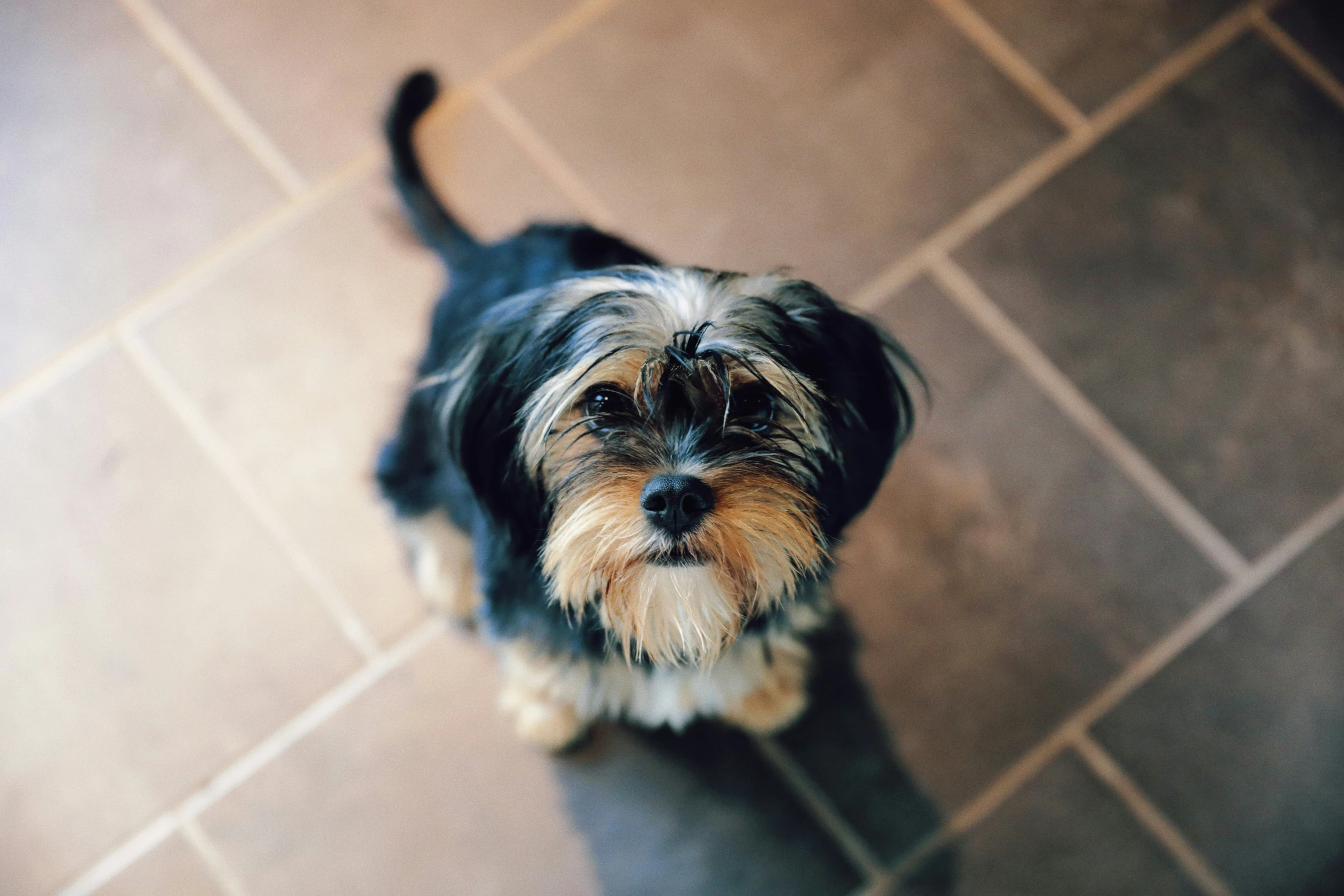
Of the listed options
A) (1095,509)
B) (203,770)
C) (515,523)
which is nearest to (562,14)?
(515,523)

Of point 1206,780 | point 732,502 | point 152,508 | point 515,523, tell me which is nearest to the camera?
point 732,502

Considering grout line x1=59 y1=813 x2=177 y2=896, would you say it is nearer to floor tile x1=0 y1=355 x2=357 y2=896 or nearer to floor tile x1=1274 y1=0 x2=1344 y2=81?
floor tile x1=0 y1=355 x2=357 y2=896

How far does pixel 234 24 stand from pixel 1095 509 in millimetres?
2253

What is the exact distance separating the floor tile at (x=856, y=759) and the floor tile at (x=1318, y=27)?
1822mm

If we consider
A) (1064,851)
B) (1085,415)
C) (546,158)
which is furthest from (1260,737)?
(546,158)

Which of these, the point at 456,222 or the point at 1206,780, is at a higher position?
the point at 456,222

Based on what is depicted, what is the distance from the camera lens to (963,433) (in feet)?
7.12

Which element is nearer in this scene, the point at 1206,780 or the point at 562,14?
the point at 1206,780

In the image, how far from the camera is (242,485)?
2143 mm

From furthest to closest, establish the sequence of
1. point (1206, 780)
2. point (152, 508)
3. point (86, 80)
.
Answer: point (86, 80) → point (152, 508) → point (1206, 780)

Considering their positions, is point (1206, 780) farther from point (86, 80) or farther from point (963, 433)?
point (86, 80)

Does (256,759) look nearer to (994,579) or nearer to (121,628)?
(121,628)

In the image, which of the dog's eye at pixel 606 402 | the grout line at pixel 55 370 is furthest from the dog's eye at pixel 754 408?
the grout line at pixel 55 370

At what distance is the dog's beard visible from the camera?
1241mm
